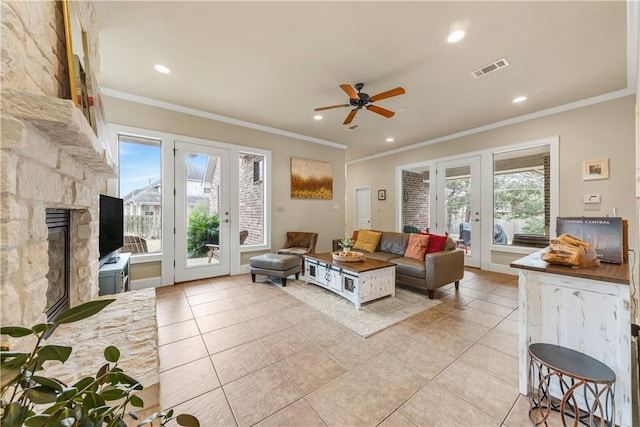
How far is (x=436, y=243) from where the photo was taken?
3.60 m

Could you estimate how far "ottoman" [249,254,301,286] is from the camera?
3660 millimetres

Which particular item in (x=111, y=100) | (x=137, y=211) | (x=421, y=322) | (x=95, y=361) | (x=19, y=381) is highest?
(x=111, y=100)

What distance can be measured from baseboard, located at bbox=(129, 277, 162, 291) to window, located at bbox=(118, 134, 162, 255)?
43 centimetres

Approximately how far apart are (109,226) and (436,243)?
4.10 metres

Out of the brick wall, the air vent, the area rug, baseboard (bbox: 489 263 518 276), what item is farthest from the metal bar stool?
the brick wall

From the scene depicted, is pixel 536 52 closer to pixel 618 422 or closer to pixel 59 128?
pixel 618 422

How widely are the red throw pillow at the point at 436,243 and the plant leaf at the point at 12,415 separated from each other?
382 cm

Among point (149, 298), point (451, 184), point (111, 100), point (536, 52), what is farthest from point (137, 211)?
point (451, 184)

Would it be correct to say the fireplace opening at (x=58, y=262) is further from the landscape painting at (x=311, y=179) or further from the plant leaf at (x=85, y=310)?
the landscape painting at (x=311, y=179)

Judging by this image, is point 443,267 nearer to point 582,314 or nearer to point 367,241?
point 367,241

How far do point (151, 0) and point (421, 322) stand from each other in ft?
12.4

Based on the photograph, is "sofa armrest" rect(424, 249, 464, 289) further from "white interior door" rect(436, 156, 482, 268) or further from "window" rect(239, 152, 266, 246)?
"window" rect(239, 152, 266, 246)

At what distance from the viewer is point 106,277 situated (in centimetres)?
229

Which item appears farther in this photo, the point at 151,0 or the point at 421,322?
the point at 421,322
